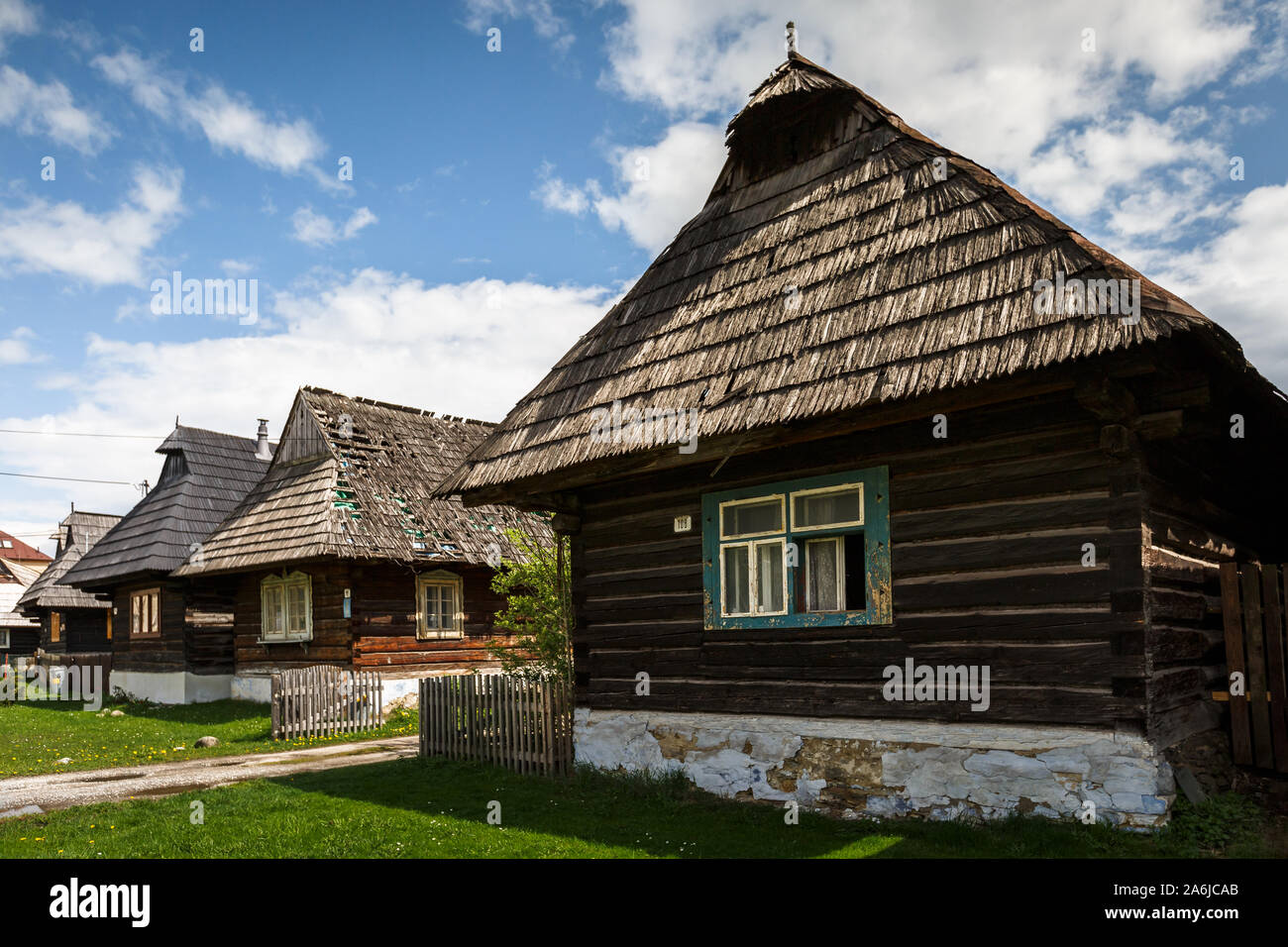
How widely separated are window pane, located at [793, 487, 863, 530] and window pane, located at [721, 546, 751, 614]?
63 cm

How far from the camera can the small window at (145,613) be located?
73.3ft

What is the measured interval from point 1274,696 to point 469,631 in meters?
14.2

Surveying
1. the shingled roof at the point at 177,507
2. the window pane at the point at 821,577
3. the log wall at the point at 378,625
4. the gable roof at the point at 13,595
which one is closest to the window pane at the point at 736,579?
the window pane at the point at 821,577

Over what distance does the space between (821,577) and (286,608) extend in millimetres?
13446

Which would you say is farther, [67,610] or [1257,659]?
[67,610]

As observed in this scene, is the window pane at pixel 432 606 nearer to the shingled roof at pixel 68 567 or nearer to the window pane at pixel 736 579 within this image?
the window pane at pixel 736 579

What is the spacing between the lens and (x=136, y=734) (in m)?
15.3

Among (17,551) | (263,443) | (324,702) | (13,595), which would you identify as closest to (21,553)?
(17,551)

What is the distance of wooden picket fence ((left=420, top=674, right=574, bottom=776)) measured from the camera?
9.83 metres

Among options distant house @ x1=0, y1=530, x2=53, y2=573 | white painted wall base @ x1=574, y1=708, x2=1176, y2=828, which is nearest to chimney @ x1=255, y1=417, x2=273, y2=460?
white painted wall base @ x1=574, y1=708, x2=1176, y2=828

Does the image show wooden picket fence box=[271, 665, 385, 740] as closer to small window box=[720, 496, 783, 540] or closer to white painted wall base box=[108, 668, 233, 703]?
white painted wall base box=[108, 668, 233, 703]

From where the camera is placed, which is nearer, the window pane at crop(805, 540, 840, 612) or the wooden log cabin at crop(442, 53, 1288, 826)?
the wooden log cabin at crop(442, 53, 1288, 826)

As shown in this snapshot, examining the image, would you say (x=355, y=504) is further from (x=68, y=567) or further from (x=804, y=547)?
(x=68, y=567)
